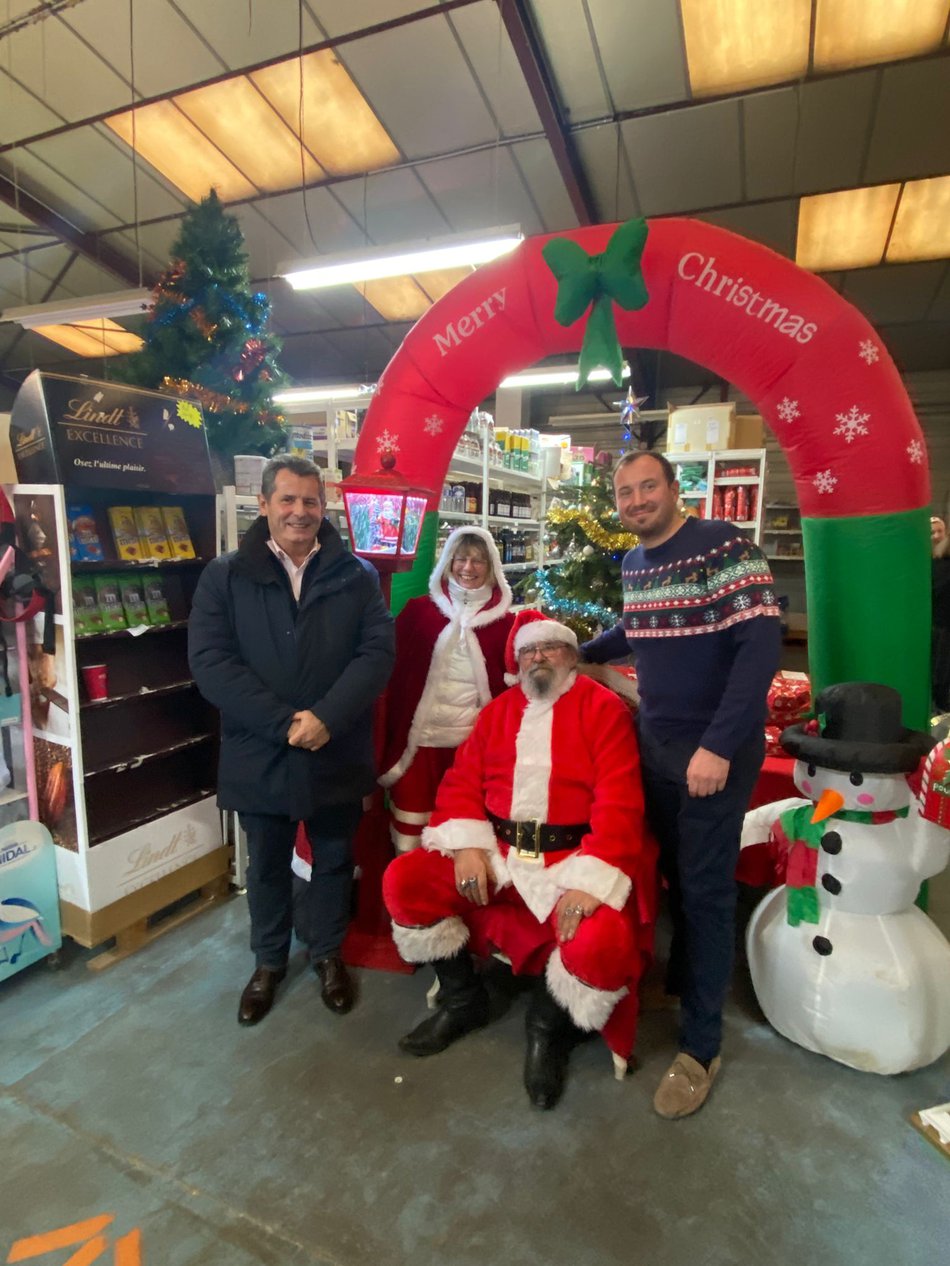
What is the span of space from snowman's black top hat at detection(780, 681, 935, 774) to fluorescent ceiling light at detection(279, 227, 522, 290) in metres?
3.51

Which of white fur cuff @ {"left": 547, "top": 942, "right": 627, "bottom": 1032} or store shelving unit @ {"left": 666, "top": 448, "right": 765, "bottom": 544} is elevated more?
store shelving unit @ {"left": 666, "top": 448, "right": 765, "bottom": 544}

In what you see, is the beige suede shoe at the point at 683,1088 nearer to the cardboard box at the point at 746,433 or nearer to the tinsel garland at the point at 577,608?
the tinsel garland at the point at 577,608

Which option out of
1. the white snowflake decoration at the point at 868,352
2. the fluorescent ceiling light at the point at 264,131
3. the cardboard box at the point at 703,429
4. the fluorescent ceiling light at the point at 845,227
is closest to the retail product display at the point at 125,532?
the white snowflake decoration at the point at 868,352

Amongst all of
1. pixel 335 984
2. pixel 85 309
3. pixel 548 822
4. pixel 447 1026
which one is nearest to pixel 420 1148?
pixel 447 1026

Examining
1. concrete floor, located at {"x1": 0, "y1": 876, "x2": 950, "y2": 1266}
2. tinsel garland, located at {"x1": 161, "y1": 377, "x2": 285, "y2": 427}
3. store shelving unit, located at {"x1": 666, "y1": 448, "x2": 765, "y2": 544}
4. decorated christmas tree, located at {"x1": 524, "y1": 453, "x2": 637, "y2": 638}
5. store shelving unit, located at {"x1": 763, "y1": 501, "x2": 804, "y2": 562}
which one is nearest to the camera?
concrete floor, located at {"x1": 0, "y1": 876, "x2": 950, "y2": 1266}

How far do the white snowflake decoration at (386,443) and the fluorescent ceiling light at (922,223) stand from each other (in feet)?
19.0

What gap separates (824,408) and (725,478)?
4523 millimetres

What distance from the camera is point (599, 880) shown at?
1823 millimetres

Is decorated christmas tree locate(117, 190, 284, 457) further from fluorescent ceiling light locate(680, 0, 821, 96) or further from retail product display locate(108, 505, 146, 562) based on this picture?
fluorescent ceiling light locate(680, 0, 821, 96)

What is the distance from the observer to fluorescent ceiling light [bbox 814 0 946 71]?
440 centimetres

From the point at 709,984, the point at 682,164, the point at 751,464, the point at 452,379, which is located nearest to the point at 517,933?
the point at 709,984

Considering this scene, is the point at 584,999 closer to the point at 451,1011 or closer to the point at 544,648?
the point at 451,1011

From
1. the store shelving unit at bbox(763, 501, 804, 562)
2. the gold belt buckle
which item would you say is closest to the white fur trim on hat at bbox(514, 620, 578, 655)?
the gold belt buckle

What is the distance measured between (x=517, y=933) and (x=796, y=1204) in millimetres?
849
